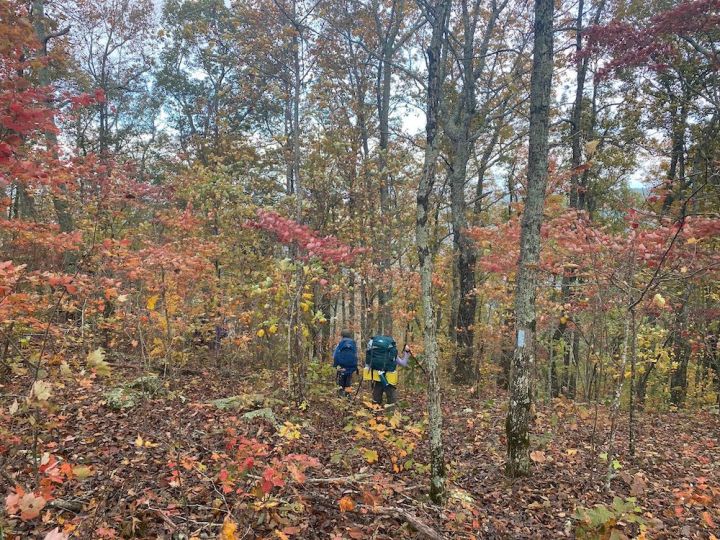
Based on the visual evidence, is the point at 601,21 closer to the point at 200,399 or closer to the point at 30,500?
the point at 200,399

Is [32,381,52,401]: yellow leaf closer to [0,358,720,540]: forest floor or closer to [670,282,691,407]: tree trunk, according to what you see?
[0,358,720,540]: forest floor

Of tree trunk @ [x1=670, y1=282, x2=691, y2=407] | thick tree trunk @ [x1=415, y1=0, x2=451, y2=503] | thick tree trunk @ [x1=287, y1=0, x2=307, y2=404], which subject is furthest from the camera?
tree trunk @ [x1=670, y1=282, x2=691, y2=407]

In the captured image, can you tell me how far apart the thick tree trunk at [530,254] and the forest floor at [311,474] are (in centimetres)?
46

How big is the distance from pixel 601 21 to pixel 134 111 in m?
17.3

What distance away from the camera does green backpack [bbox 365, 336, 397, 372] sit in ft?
24.9

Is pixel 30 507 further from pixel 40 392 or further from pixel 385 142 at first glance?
pixel 385 142

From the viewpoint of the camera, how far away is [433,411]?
4574mm

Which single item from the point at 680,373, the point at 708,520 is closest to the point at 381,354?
the point at 708,520

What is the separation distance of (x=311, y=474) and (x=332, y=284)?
5.17 meters

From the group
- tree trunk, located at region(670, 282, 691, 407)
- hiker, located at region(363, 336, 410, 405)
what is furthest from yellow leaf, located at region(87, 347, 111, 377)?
tree trunk, located at region(670, 282, 691, 407)

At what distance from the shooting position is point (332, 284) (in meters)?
9.62

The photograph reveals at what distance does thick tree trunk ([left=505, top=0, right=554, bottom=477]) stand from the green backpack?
2777 millimetres

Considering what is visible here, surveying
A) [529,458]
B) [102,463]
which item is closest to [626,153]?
[529,458]

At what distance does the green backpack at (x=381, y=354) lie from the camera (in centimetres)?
760
